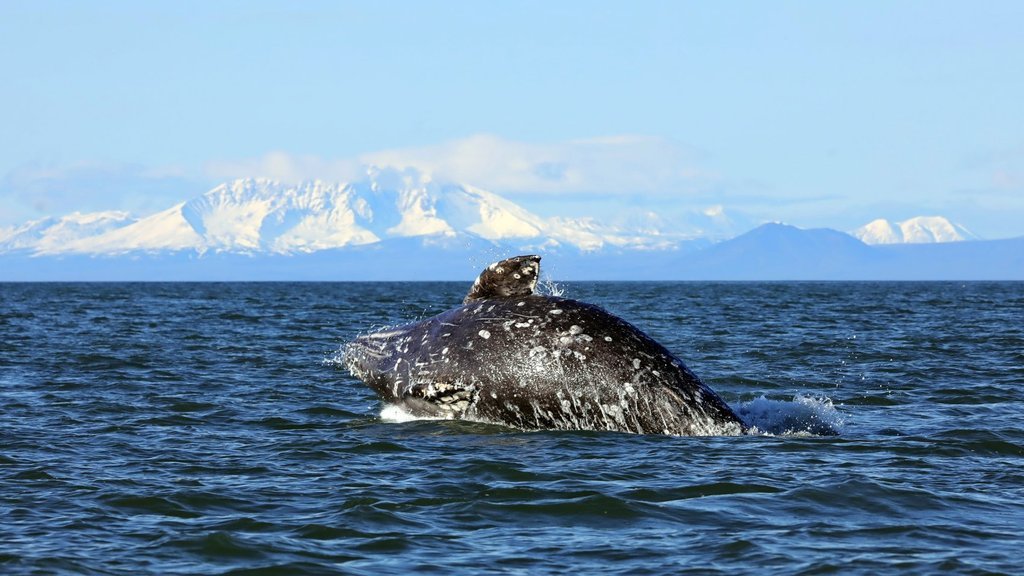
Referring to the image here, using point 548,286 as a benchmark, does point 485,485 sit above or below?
below

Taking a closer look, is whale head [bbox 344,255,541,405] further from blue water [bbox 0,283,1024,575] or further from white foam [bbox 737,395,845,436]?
white foam [bbox 737,395,845,436]

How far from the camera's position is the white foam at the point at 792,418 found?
15.5 meters

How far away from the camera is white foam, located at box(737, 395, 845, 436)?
15477mm

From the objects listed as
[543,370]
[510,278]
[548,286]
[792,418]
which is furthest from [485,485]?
[548,286]

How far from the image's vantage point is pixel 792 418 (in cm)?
1612

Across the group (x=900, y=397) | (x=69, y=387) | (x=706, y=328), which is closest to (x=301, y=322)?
(x=706, y=328)

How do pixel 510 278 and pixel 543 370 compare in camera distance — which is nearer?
pixel 543 370

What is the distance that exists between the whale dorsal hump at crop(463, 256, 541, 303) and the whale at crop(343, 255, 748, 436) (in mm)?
12

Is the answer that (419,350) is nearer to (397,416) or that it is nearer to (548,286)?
(397,416)

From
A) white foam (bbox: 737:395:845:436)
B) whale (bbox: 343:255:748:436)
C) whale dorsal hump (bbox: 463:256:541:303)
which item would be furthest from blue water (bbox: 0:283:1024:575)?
whale dorsal hump (bbox: 463:256:541:303)

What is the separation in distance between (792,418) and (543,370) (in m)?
3.46

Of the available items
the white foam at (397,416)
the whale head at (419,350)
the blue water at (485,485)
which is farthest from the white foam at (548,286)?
the blue water at (485,485)

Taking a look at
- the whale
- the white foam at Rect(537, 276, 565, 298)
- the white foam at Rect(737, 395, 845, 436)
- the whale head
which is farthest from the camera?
the white foam at Rect(537, 276, 565, 298)

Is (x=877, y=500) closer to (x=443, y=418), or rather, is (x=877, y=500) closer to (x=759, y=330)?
(x=443, y=418)
